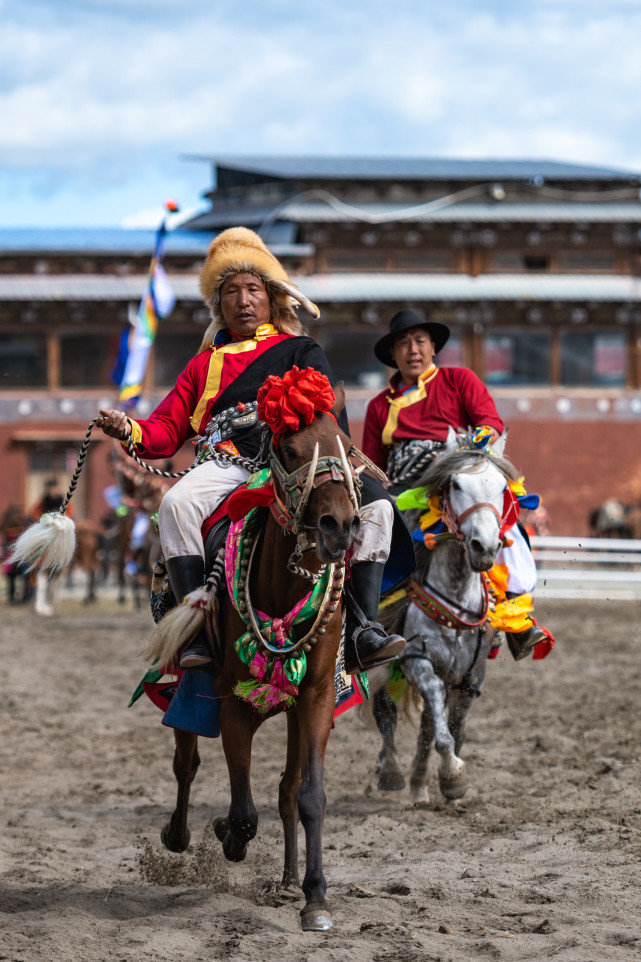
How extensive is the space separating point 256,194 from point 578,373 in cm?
1119

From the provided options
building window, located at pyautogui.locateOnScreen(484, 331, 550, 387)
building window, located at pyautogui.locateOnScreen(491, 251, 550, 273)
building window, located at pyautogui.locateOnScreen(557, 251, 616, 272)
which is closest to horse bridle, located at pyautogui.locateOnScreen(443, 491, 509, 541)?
building window, located at pyautogui.locateOnScreen(484, 331, 550, 387)

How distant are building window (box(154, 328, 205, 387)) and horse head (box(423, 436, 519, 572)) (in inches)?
1052

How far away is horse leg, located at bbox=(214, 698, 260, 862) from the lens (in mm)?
5164

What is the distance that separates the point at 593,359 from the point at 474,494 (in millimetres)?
29648

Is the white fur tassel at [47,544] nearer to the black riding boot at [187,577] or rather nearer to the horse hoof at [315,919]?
the black riding boot at [187,577]

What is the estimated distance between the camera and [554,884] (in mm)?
5477

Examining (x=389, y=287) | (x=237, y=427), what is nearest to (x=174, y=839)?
(x=237, y=427)

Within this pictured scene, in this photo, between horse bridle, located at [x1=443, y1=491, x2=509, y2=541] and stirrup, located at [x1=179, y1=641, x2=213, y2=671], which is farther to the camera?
horse bridle, located at [x1=443, y1=491, x2=509, y2=541]

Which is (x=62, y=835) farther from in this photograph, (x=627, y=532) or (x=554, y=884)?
(x=627, y=532)

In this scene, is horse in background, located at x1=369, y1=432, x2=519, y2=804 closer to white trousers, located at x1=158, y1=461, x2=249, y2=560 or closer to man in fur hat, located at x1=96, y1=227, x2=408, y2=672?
man in fur hat, located at x1=96, y1=227, x2=408, y2=672

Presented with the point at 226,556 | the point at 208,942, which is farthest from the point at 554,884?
the point at 226,556

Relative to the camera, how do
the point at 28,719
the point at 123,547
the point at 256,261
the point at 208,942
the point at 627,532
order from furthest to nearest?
the point at 627,532 < the point at 123,547 < the point at 28,719 < the point at 256,261 < the point at 208,942

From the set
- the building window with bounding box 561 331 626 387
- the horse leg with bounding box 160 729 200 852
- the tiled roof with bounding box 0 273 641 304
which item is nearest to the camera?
the horse leg with bounding box 160 729 200 852

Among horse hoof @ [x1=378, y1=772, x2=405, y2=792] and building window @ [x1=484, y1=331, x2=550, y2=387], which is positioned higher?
building window @ [x1=484, y1=331, x2=550, y2=387]
